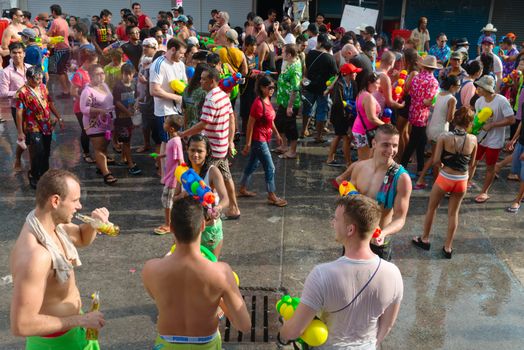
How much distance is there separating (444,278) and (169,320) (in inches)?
141

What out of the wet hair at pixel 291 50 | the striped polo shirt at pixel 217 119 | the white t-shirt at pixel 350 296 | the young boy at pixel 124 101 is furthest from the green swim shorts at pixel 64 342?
the wet hair at pixel 291 50

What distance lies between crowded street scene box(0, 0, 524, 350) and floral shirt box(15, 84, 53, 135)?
19 mm

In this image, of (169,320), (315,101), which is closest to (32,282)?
(169,320)

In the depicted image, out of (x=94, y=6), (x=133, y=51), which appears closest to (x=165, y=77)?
(x=133, y=51)

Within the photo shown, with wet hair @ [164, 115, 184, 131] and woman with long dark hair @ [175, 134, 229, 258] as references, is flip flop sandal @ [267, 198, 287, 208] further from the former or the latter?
woman with long dark hair @ [175, 134, 229, 258]

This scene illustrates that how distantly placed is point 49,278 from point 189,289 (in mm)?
794

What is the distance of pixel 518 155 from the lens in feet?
24.4

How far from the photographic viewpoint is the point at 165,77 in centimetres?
751

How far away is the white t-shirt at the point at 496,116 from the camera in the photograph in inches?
284

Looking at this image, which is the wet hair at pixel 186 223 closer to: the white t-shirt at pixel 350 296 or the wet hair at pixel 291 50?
the white t-shirt at pixel 350 296

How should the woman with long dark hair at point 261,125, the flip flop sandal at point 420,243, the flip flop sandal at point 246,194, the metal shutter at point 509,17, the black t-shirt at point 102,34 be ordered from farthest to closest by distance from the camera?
1. the metal shutter at point 509,17
2. the black t-shirt at point 102,34
3. the flip flop sandal at point 246,194
4. the woman with long dark hair at point 261,125
5. the flip flop sandal at point 420,243

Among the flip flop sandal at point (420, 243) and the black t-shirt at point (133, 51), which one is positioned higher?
the black t-shirt at point (133, 51)

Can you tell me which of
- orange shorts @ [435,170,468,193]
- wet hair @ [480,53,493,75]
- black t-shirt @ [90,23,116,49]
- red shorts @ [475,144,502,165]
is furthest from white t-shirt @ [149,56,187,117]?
black t-shirt @ [90,23,116,49]

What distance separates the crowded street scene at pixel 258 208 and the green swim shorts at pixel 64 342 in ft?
0.04
